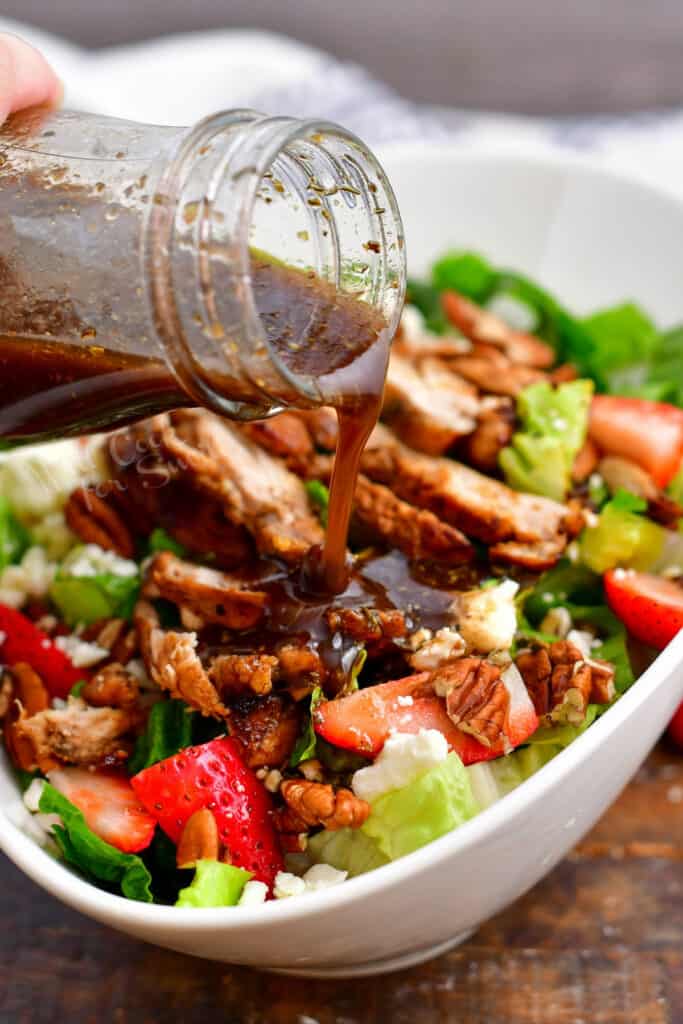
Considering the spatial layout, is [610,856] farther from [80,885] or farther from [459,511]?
[80,885]

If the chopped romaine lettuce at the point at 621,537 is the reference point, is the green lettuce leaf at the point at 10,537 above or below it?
below

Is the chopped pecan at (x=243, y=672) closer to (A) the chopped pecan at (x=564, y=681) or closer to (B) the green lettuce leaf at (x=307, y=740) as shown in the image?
(B) the green lettuce leaf at (x=307, y=740)

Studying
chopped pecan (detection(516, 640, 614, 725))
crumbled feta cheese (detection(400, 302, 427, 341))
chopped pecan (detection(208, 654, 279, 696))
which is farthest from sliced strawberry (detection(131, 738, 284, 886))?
crumbled feta cheese (detection(400, 302, 427, 341))

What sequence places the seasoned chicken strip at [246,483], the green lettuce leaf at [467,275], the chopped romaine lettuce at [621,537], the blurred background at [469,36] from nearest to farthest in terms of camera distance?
the seasoned chicken strip at [246,483] → the chopped romaine lettuce at [621,537] → the green lettuce leaf at [467,275] → the blurred background at [469,36]

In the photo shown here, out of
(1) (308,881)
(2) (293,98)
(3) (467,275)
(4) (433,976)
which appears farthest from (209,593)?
(2) (293,98)

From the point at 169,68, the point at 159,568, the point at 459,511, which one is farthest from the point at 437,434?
the point at 169,68

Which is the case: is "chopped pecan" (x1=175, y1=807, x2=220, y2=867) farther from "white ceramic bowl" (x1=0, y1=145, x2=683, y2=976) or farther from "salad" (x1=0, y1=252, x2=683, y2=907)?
"white ceramic bowl" (x1=0, y1=145, x2=683, y2=976)

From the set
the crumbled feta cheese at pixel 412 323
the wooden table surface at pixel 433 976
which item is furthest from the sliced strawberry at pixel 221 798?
the crumbled feta cheese at pixel 412 323
